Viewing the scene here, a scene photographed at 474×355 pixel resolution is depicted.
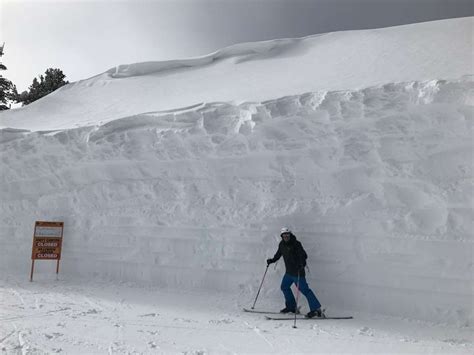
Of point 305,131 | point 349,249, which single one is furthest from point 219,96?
point 349,249

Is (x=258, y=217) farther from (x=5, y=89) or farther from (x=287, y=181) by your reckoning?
(x=5, y=89)

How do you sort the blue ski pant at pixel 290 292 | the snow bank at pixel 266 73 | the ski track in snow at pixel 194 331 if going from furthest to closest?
1. the snow bank at pixel 266 73
2. the blue ski pant at pixel 290 292
3. the ski track in snow at pixel 194 331

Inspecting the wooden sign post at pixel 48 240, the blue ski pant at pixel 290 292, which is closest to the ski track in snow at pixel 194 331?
the blue ski pant at pixel 290 292

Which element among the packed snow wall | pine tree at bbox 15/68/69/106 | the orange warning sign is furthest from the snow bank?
pine tree at bbox 15/68/69/106

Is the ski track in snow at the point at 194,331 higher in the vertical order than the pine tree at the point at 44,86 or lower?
lower

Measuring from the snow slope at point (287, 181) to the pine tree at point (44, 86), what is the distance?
16.8m

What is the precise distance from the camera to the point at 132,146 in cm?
817

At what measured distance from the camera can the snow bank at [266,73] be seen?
7.60 meters

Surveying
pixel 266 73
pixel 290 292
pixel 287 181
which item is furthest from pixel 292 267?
pixel 266 73

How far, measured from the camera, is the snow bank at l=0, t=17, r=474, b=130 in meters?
7.60

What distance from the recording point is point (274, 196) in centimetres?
658

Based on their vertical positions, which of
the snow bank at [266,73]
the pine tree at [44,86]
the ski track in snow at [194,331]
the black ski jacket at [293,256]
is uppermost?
the pine tree at [44,86]

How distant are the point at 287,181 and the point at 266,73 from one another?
4917mm

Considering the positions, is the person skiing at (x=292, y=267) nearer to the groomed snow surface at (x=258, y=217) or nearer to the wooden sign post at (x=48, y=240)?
the groomed snow surface at (x=258, y=217)
